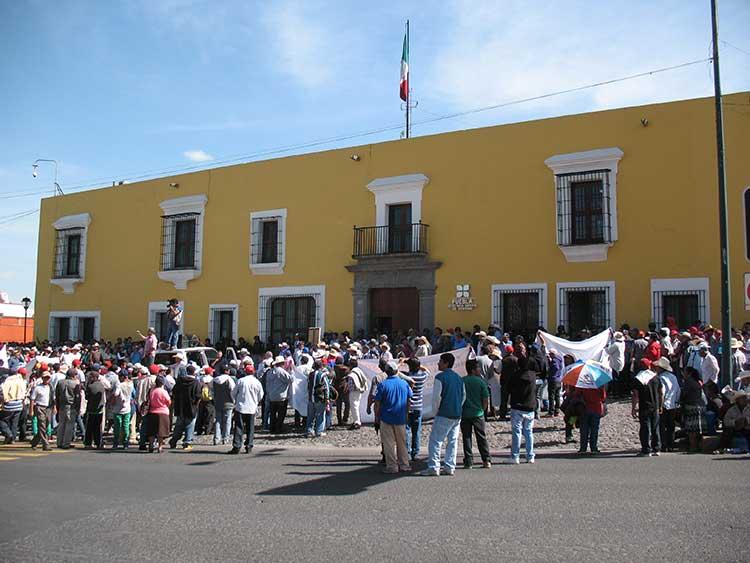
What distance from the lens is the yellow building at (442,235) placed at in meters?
18.4

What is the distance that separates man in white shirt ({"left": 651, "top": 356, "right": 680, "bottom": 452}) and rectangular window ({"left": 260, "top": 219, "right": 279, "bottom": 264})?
1614 cm

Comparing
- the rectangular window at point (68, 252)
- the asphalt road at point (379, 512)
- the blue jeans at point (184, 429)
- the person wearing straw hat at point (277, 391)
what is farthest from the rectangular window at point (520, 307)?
the rectangular window at point (68, 252)

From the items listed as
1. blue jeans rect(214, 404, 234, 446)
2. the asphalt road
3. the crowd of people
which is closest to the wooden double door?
the crowd of people

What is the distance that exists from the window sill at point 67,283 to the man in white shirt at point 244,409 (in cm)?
2055

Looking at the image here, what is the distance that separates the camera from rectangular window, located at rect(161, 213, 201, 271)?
90.5 ft

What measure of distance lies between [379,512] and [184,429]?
7.23m

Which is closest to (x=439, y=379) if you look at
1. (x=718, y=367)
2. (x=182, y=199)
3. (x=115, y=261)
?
(x=718, y=367)

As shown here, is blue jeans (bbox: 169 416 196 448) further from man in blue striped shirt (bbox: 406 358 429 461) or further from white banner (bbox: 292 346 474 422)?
man in blue striped shirt (bbox: 406 358 429 461)

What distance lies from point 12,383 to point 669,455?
12677 mm

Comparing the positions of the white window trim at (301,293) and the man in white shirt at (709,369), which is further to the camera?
the white window trim at (301,293)

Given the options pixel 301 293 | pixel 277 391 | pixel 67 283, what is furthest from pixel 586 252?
pixel 67 283

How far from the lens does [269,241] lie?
84.8 feet

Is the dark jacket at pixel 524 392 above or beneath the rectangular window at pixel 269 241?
beneath

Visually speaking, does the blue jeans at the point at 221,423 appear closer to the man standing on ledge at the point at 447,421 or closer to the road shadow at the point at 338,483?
the road shadow at the point at 338,483
